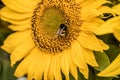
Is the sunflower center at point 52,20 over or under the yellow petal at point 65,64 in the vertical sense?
over

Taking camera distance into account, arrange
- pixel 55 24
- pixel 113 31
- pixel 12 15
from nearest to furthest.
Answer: pixel 113 31, pixel 55 24, pixel 12 15

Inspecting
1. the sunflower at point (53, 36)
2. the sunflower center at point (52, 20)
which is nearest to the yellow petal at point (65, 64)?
the sunflower at point (53, 36)

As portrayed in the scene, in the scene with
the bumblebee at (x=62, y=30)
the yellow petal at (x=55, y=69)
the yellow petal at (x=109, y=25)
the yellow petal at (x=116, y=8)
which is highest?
the yellow petal at (x=116, y=8)

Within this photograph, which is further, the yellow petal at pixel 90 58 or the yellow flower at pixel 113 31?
the yellow petal at pixel 90 58

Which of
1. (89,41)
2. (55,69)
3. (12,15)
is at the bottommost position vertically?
(55,69)

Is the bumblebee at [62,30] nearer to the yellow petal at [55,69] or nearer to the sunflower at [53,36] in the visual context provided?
the sunflower at [53,36]

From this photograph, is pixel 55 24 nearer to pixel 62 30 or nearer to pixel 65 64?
pixel 62 30

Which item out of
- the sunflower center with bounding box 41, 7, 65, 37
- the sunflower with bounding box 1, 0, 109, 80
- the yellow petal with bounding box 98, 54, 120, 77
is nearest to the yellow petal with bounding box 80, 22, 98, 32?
the sunflower with bounding box 1, 0, 109, 80

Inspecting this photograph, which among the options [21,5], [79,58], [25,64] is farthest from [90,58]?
[21,5]

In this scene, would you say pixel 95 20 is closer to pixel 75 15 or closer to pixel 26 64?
pixel 75 15
